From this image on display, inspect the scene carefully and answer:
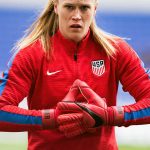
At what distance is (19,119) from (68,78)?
11.7 inches

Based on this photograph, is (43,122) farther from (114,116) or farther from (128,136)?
(128,136)

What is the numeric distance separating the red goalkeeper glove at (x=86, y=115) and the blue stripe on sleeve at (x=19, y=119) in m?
0.11

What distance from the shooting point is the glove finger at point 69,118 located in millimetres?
2760

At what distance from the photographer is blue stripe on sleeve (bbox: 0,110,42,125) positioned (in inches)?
111

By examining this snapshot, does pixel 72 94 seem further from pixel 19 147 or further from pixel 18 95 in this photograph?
pixel 19 147

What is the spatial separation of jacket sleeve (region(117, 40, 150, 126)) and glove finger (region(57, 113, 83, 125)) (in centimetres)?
25

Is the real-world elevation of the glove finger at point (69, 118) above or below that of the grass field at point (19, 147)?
above

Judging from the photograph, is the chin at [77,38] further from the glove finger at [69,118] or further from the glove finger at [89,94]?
the glove finger at [69,118]

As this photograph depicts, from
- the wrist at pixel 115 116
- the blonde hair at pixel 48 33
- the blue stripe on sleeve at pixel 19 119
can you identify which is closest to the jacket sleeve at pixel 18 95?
the blue stripe on sleeve at pixel 19 119

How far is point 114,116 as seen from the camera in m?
2.85

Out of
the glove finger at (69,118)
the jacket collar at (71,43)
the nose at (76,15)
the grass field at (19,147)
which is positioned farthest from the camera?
the grass field at (19,147)

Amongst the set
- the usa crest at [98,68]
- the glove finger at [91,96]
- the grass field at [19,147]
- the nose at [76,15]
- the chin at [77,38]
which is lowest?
the grass field at [19,147]

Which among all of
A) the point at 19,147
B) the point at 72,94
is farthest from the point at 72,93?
the point at 19,147

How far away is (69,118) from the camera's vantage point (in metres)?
2.76
